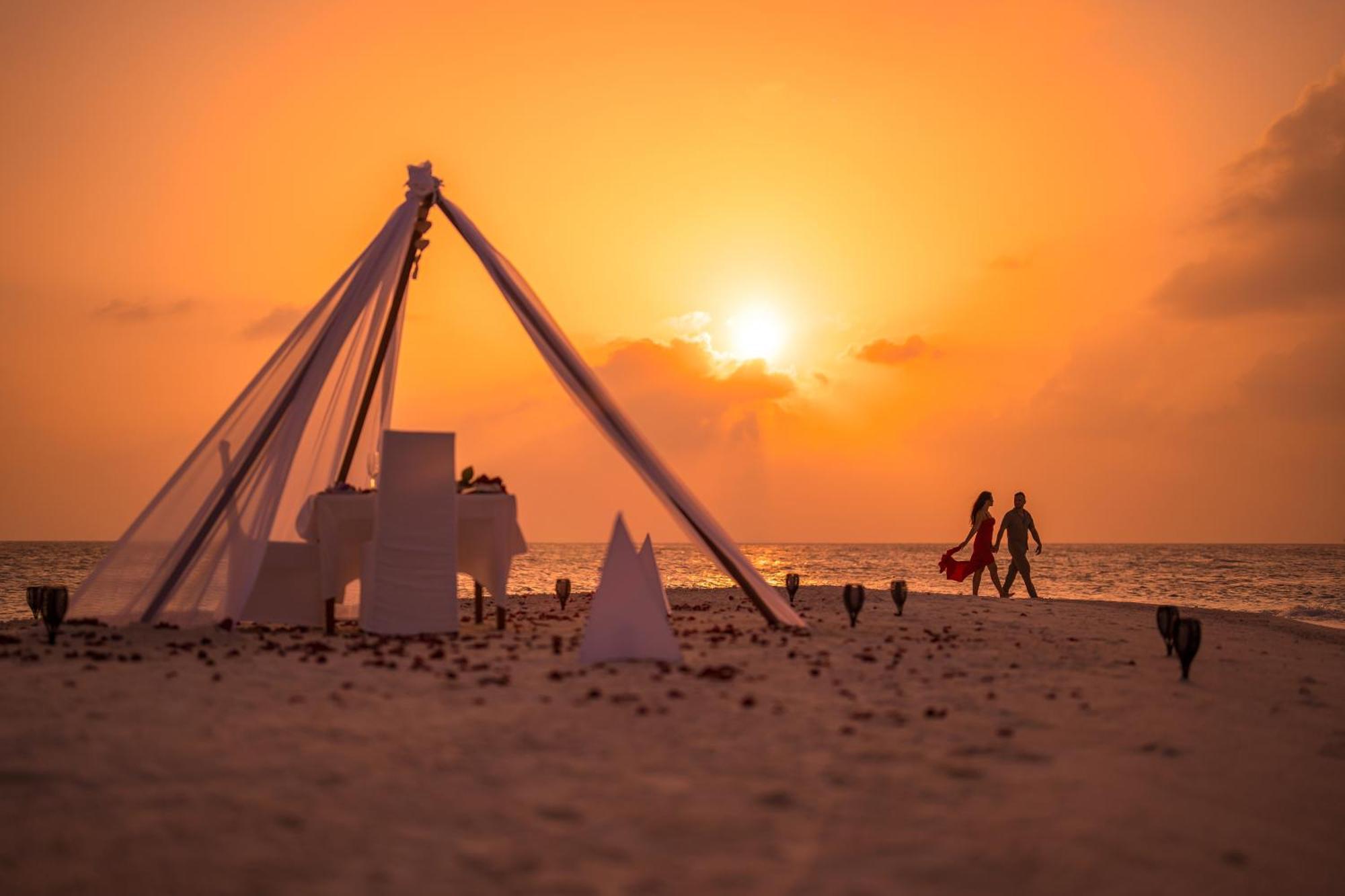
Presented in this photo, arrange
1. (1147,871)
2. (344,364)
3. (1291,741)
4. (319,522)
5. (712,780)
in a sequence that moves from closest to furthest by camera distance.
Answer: (1147,871), (712,780), (1291,741), (319,522), (344,364)

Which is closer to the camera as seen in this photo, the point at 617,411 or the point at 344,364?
the point at 617,411

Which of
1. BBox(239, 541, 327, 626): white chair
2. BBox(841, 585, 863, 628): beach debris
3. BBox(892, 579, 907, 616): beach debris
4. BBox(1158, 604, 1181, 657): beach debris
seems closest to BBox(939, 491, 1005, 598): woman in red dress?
BBox(892, 579, 907, 616): beach debris

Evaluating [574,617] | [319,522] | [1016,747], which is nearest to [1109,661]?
[1016,747]

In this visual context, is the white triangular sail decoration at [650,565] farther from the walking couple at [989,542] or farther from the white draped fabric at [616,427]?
the walking couple at [989,542]

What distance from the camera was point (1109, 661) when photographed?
877cm

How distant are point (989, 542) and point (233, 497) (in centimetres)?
1196

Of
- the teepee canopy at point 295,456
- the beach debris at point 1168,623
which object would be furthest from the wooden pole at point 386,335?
the beach debris at point 1168,623

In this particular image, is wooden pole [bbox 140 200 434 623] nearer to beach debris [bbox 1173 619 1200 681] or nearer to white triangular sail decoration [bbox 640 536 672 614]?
white triangular sail decoration [bbox 640 536 672 614]

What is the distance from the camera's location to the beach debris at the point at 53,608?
8938 mm

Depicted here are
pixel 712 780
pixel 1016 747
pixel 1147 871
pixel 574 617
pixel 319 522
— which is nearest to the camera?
pixel 1147 871

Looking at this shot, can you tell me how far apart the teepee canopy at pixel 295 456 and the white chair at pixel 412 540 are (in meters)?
1.51

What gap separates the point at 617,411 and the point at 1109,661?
5.31 meters

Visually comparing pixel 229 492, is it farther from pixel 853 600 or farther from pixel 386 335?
pixel 853 600

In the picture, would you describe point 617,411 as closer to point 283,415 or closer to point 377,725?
point 283,415
